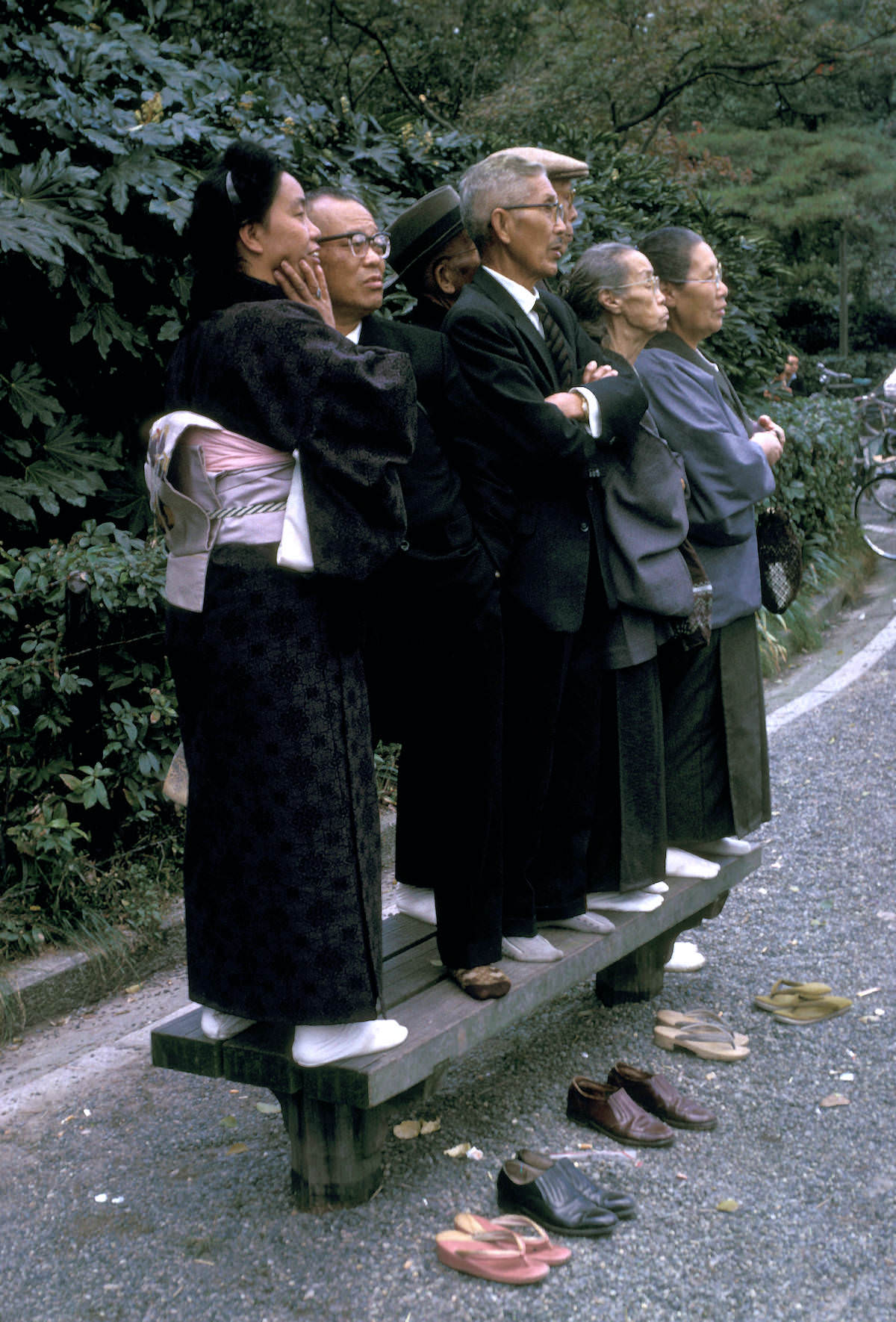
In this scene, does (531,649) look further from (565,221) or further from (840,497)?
(840,497)

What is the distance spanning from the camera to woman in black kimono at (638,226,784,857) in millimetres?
3430

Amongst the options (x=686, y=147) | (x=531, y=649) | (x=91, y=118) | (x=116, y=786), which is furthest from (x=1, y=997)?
(x=686, y=147)

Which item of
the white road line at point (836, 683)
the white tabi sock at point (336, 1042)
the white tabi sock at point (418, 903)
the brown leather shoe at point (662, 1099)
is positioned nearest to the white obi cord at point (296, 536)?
the white tabi sock at point (336, 1042)

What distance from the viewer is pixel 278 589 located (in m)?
2.36

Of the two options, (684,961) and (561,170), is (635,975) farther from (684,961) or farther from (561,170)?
(561,170)

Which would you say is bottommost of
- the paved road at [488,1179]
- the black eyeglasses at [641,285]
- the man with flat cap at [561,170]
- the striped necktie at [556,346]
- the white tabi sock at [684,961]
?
the paved road at [488,1179]

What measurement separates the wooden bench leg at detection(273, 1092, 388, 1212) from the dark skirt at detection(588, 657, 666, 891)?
0.92 m

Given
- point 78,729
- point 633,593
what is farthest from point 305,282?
point 78,729

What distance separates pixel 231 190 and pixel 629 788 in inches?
65.8

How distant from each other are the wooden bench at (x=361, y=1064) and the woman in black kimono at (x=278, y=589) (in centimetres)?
7

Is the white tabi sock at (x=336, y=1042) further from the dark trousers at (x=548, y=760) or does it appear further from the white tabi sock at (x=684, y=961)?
the white tabi sock at (x=684, y=961)

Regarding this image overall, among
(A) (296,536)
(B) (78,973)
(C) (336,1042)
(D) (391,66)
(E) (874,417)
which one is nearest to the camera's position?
(A) (296,536)

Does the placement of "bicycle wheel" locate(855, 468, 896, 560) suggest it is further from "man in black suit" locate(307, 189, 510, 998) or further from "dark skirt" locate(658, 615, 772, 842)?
"man in black suit" locate(307, 189, 510, 998)

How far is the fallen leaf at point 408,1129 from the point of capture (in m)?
2.93
